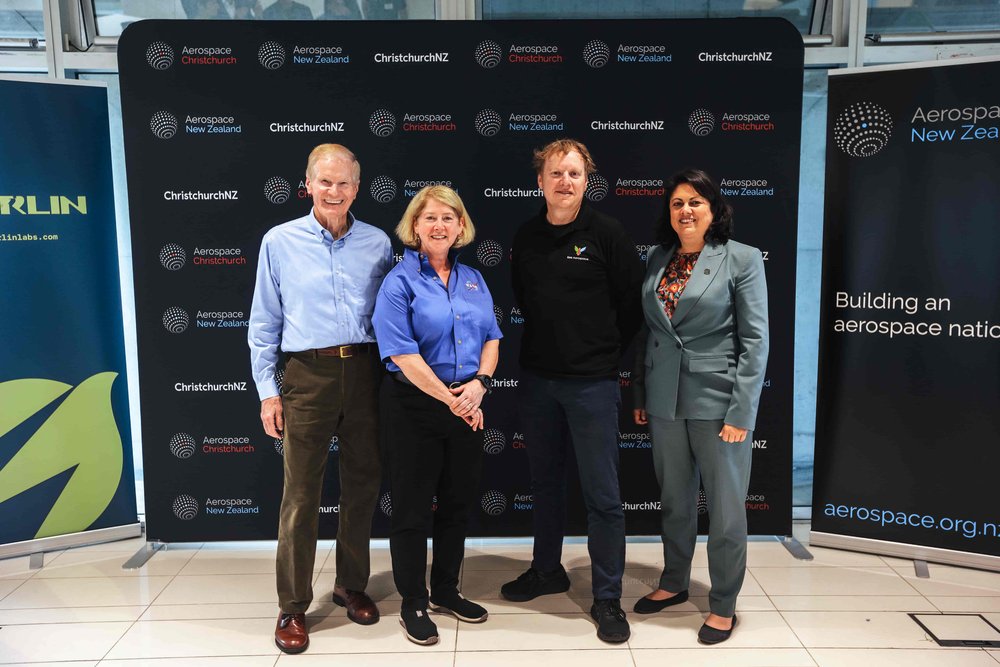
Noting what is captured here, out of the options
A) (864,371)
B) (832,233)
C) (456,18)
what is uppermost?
(456,18)

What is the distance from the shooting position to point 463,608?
2.86 m

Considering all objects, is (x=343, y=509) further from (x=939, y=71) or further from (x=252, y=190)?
(x=939, y=71)

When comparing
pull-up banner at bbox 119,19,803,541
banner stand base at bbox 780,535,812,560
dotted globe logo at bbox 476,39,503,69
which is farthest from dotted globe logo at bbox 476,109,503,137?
banner stand base at bbox 780,535,812,560

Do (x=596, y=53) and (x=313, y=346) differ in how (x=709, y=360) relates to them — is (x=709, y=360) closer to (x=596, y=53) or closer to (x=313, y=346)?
(x=313, y=346)

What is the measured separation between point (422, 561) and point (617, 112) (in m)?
2.25

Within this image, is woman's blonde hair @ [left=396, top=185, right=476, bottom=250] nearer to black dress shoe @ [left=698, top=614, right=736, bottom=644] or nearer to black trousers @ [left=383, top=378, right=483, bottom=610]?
black trousers @ [left=383, top=378, right=483, bottom=610]

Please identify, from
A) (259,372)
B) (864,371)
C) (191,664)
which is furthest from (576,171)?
(191,664)

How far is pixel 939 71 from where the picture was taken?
3.21m

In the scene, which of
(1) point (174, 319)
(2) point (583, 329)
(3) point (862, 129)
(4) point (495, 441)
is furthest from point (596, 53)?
(1) point (174, 319)

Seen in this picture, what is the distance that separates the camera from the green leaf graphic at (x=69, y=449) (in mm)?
3500

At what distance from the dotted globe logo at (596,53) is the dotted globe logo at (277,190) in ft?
5.15

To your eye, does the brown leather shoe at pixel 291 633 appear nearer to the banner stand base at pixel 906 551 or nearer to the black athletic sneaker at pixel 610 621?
the black athletic sneaker at pixel 610 621

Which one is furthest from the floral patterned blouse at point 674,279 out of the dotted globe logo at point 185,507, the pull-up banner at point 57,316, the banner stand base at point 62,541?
the banner stand base at point 62,541

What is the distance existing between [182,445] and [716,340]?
2.62 metres
